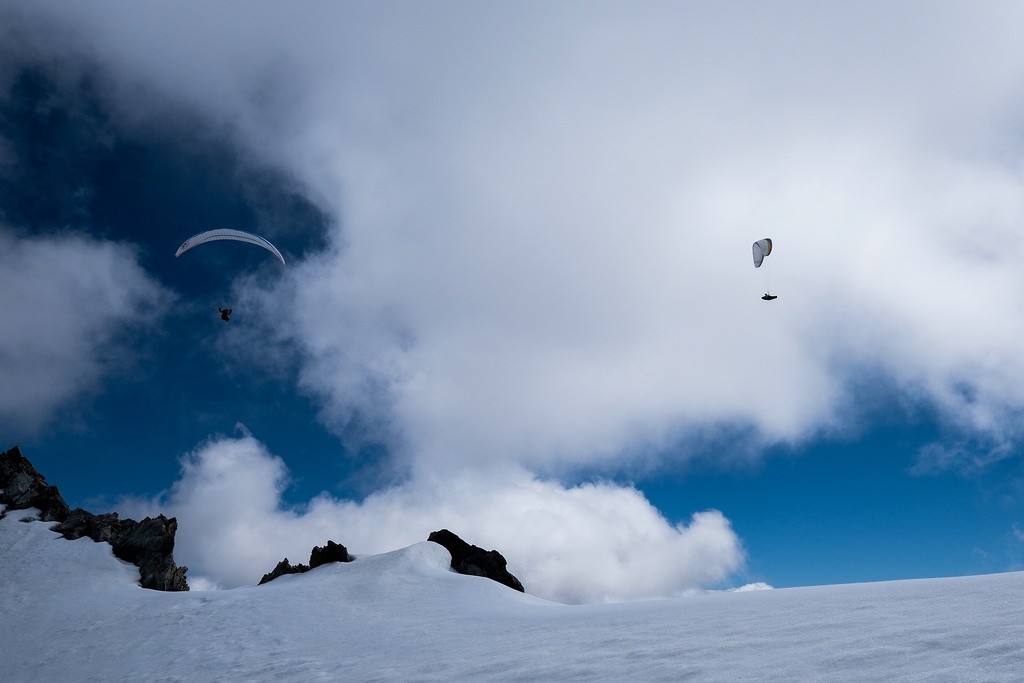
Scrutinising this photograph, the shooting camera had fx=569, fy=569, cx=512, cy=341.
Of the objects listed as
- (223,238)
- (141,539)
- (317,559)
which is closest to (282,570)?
(317,559)

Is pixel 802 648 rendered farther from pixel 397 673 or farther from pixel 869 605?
pixel 397 673

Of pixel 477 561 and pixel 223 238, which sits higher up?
pixel 223 238

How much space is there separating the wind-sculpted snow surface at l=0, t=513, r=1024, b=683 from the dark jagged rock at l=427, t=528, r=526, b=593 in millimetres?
5652

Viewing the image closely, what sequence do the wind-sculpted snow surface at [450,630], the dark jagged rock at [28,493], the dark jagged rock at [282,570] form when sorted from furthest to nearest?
the dark jagged rock at [28,493], the dark jagged rock at [282,570], the wind-sculpted snow surface at [450,630]

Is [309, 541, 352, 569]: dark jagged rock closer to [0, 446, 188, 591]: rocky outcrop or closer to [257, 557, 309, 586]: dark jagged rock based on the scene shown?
[257, 557, 309, 586]: dark jagged rock

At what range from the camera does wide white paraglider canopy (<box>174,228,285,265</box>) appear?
4194 cm

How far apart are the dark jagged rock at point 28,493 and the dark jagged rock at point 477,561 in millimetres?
32151

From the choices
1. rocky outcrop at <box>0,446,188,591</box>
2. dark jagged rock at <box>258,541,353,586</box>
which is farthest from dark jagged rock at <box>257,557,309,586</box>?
rocky outcrop at <box>0,446,188,591</box>

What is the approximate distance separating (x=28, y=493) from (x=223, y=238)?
98.9 ft

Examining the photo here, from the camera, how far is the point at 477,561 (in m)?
46.3

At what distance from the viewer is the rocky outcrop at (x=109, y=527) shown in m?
42.7

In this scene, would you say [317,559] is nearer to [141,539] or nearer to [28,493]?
[141,539]

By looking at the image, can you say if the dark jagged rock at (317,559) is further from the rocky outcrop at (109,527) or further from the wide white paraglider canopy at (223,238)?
the wide white paraglider canopy at (223,238)

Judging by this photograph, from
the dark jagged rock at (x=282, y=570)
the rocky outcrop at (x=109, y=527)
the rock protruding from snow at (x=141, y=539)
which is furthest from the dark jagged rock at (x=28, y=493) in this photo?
the dark jagged rock at (x=282, y=570)
